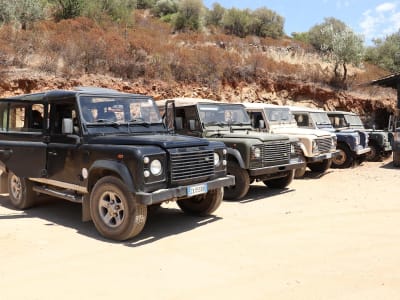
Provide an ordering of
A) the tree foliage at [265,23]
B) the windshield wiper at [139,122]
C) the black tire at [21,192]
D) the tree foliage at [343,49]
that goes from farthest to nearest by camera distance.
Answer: the tree foliage at [265,23] < the tree foliage at [343,49] < the black tire at [21,192] < the windshield wiper at [139,122]

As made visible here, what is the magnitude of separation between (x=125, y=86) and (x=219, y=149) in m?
11.7

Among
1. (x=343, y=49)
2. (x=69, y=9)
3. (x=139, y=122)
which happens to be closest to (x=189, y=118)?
(x=139, y=122)

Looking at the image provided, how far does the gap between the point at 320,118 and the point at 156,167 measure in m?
8.77

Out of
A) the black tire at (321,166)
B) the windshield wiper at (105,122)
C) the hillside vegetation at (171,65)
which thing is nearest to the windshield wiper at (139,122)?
the windshield wiper at (105,122)

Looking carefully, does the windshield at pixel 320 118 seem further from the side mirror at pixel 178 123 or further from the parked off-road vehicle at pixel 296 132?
the side mirror at pixel 178 123

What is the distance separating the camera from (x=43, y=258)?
4.66m

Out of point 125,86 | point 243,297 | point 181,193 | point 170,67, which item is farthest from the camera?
point 170,67

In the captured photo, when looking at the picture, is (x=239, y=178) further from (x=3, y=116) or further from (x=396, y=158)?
(x=396, y=158)

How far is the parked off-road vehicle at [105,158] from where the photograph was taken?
16.6 feet

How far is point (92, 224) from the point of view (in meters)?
6.19

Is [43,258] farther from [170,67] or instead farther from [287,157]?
[170,67]

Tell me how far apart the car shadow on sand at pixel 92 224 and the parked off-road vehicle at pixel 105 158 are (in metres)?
0.18

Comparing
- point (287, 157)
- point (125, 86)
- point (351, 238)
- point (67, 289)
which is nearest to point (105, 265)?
point (67, 289)

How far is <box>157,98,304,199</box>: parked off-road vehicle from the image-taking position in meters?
7.56
